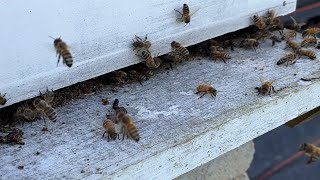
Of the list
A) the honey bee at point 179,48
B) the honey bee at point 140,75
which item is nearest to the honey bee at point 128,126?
the honey bee at point 140,75

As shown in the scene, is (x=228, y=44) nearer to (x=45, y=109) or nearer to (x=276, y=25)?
(x=276, y=25)

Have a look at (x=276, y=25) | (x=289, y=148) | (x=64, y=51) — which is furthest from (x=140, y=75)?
(x=289, y=148)

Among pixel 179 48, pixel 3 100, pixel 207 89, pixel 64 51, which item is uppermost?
pixel 64 51

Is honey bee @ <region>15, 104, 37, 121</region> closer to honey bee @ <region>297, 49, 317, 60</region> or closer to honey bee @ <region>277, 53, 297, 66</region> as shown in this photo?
honey bee @ <region>277, 53, 297, 66</region>

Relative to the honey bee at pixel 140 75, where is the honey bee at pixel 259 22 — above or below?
above

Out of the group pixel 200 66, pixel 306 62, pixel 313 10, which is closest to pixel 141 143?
pixel 200 66

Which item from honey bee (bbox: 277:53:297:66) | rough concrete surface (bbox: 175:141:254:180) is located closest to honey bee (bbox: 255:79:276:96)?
honey bee (bbox: 277:53:297:66)

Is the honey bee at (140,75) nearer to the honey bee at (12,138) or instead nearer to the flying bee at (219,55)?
the flying bee at (219,55)
